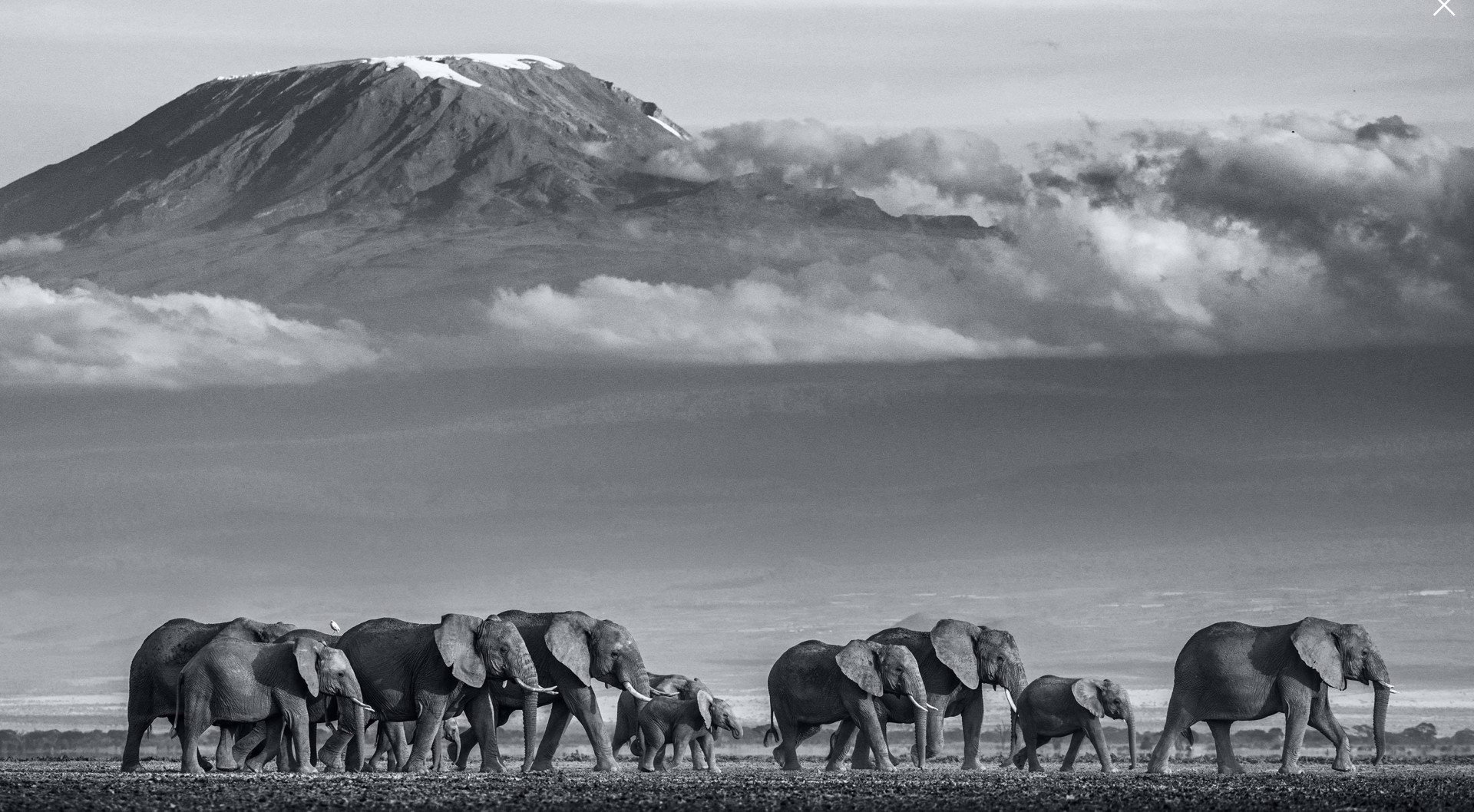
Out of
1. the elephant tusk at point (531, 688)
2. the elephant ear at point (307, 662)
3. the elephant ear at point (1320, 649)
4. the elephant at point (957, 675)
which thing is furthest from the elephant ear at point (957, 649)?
the elephant ear at point (307, 662)

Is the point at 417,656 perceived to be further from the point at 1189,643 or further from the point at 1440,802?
the point at 1440,802

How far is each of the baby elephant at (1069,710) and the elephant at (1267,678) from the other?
7.06ft

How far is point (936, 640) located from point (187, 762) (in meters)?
18.3

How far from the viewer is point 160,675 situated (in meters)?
49.3

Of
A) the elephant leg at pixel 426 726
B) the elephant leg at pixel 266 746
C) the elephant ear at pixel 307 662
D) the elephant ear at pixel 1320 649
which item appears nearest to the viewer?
the elephant ear at pixel 307 662

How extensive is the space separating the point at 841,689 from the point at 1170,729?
7.54 m

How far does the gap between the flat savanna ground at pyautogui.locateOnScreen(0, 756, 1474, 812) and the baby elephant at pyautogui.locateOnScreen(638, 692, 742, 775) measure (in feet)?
16.5

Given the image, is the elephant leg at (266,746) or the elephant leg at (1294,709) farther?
the elephant leg at (1294,709)

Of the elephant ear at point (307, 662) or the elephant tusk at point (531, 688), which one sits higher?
the elephant ear at point (307, 662)

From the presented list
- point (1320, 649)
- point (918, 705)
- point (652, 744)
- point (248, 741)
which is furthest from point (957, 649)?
point (248, 741)

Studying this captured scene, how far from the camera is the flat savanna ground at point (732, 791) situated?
1396 inches

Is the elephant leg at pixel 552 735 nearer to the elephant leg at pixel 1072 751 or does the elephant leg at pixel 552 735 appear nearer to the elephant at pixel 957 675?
the elephant at pixel 957 675

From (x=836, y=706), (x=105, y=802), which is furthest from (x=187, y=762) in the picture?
(x=836, y=706)

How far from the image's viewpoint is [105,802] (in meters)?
35.1
